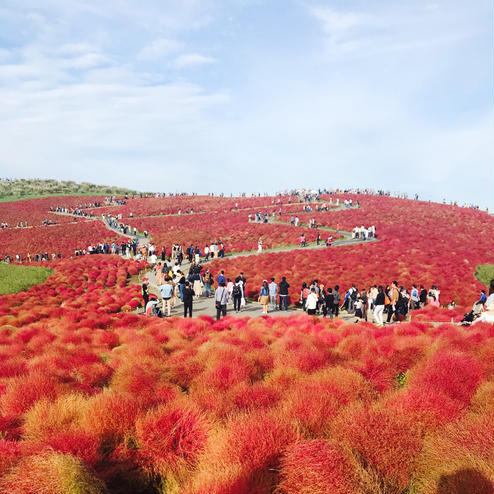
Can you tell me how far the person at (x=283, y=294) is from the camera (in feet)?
59.5

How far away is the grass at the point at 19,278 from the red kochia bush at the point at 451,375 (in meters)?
25.3

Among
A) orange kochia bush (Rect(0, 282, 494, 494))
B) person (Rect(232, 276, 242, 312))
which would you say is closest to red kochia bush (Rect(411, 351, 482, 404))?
orange kochia bush (Rect(0, 282, 494, 494))

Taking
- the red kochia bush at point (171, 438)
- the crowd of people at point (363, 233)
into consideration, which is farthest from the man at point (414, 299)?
the crowd of people at point (363, 233)

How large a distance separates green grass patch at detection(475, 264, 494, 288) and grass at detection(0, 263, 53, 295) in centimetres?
3283

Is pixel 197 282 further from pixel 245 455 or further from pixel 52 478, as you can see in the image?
pixel 52 478

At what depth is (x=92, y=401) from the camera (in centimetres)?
494

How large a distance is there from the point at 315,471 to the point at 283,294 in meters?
14.8

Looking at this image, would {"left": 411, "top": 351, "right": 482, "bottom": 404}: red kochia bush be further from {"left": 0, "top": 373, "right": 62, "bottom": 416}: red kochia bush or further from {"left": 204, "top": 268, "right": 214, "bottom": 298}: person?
{"left": 204, "top": 268, "right": 214, "bottom": 298}: person

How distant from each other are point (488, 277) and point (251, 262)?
18113 mm

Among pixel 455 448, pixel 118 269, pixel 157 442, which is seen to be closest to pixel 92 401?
pixel 157 442

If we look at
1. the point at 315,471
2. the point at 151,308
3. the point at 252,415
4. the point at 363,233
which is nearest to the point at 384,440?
the point at 315,471

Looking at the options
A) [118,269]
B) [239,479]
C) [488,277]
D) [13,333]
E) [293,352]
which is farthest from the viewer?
[118,269]

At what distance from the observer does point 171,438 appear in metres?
4.30

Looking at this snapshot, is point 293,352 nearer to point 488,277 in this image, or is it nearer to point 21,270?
point 488,277
